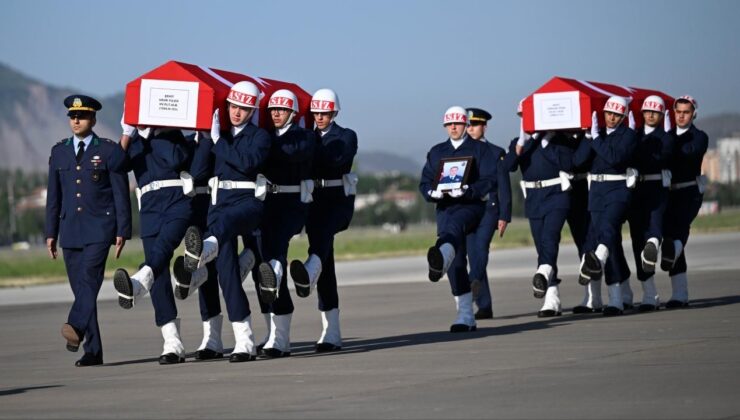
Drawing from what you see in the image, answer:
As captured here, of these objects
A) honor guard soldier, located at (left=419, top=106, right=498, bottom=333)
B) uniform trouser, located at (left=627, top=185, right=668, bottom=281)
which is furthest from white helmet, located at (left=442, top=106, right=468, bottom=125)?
uniform trouser, located at (left=627, top=185, right=668, bottom=281)

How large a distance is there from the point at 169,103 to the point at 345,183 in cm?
189

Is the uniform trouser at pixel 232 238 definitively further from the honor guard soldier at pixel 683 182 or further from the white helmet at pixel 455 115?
the honor guard soldier at pixel 683 182

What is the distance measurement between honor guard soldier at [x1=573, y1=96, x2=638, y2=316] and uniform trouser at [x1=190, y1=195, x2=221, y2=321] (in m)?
4.76

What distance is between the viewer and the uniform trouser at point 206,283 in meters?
12.9

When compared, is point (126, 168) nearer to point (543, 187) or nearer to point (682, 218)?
point (543, 187)

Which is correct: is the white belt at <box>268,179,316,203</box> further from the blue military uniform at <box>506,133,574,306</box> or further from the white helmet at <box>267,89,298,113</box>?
the blue military uniform at <box>506,133,574,306</box>

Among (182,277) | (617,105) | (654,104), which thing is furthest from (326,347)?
(654,104)

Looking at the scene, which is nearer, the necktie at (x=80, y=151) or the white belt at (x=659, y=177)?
the necktie at (x=80, y=151)

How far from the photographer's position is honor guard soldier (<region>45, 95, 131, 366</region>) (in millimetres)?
12906

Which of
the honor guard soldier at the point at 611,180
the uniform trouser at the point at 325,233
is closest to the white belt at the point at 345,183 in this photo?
the uniform trouser at the point at 325,233

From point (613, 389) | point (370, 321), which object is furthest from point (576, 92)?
point (613, 389)

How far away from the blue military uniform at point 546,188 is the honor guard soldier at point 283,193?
12.9 ft

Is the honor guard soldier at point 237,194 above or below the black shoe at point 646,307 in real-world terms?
above

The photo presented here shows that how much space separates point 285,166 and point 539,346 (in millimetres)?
2695
